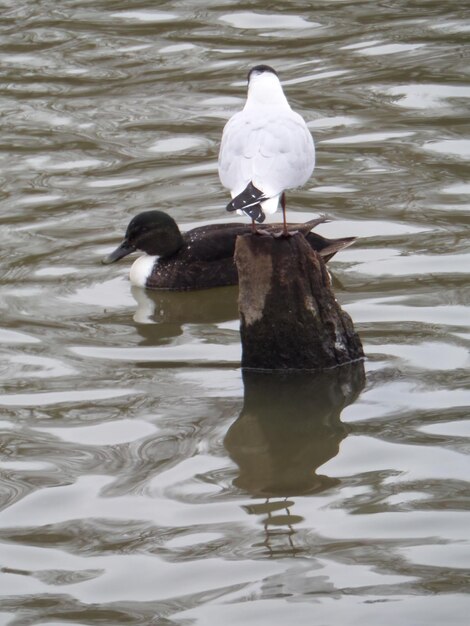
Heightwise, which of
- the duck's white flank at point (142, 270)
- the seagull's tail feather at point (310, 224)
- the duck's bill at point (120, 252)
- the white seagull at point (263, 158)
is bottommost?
the duck's white flank at point (142, 270)

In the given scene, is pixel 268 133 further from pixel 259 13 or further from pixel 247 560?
pixel 259 13

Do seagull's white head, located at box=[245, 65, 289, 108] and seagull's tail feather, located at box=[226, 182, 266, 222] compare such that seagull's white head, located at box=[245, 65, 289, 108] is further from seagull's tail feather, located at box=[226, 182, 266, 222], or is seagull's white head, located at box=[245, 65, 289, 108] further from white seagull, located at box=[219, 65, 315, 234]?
seagull's tail feather, located at box=[226, 182, 266, 222]

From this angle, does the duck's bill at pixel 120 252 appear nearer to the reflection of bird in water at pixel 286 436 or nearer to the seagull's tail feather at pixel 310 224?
the seagull's tail feather at pixel 310 224

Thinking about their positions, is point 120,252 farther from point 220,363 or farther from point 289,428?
point 289,428

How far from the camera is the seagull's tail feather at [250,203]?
26.3 ft

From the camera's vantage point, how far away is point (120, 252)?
10.9 m

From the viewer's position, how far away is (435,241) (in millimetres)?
10789

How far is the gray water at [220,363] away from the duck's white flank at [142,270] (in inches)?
3.5

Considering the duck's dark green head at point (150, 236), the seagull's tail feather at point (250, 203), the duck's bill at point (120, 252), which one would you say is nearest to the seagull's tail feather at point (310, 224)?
the duck's dark green head at point (150, 236)

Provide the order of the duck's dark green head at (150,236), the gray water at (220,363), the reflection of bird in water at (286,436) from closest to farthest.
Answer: the gray water at (220,363), the reflection of bird in water at (286,436), the duck's dark green head at (150,236)

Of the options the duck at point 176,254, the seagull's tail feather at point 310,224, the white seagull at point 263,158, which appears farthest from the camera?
the duck at point 176,254

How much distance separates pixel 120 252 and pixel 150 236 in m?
0.25

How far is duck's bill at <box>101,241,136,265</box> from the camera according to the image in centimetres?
1090

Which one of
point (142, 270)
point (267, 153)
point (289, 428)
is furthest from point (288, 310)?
point (142, 270)
